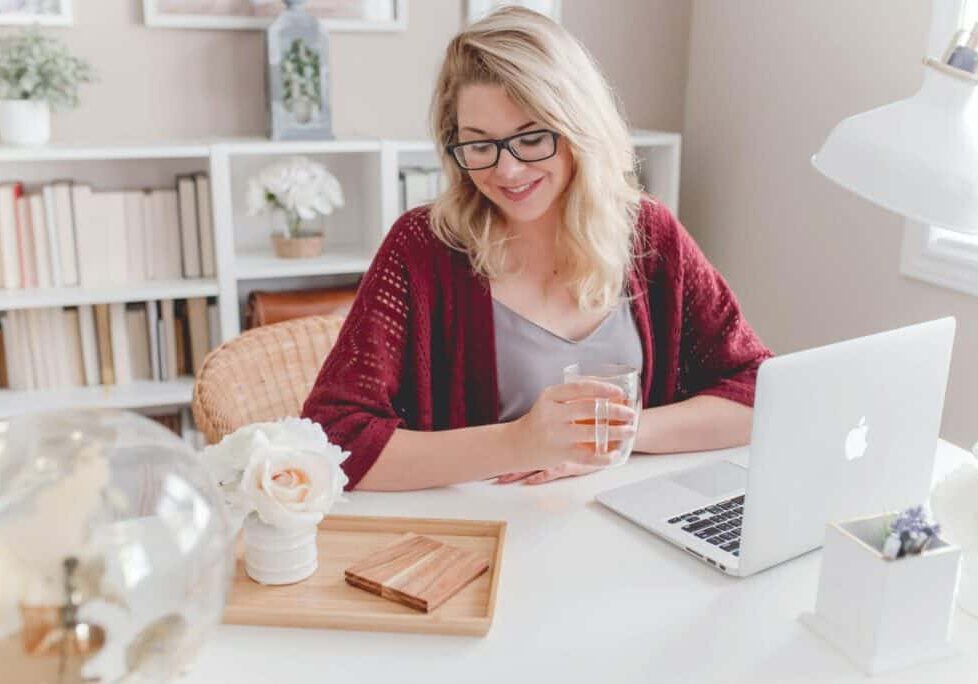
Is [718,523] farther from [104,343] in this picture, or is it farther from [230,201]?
[104,343]

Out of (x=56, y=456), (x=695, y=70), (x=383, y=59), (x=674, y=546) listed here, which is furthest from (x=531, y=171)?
(x=695, y=70)

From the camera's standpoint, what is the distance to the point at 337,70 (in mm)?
2947

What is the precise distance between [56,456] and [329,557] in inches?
18.4

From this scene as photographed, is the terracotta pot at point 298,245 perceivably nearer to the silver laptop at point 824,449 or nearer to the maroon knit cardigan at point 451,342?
the maroon knit cardigan at point 451,342

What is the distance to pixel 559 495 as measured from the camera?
1347 millimetres

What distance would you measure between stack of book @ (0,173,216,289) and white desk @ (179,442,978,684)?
1.88 m

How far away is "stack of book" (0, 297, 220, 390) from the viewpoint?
8.82 ft

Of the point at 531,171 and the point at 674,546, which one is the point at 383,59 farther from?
the point at 674,546

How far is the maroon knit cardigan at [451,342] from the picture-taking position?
1470mm

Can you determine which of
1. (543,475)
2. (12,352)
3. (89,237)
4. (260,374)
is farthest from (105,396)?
(543,475)

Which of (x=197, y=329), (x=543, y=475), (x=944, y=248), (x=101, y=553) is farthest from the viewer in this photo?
(x=197, y=329)

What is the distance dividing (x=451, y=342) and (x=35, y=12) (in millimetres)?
1797

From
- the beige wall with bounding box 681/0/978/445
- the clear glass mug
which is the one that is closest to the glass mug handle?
the clear glass mug

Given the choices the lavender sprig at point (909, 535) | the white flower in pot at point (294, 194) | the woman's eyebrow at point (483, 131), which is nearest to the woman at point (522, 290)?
the woman's eyebrow at point (483, 131)
